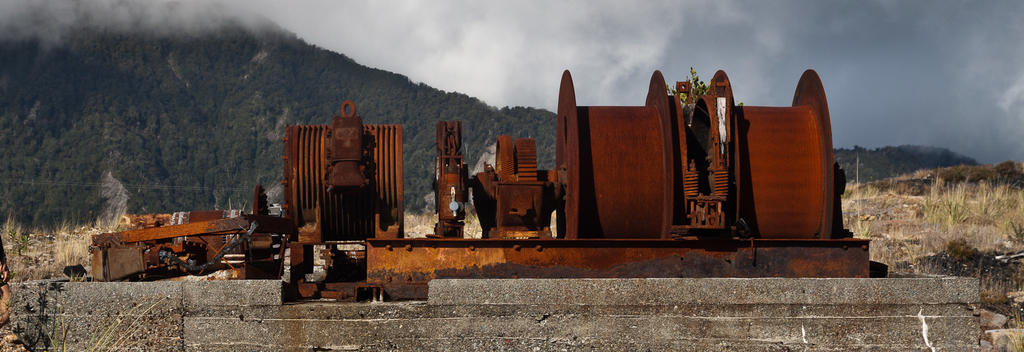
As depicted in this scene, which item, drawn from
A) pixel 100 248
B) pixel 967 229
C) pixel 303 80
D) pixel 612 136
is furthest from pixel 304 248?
pixel 303 80

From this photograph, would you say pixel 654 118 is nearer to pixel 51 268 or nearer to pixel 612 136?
pixel 612 136

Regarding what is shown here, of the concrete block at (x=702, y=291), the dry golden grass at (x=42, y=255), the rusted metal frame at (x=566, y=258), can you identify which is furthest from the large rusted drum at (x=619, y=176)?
the dry golden grass at (x=42, y=255)

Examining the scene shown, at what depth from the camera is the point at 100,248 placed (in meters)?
7.56

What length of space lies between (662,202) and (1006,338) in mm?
4131

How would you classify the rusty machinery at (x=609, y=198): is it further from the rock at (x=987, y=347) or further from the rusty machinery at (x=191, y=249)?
the rock at (x=987, y=347)

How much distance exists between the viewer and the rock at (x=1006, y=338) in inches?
297

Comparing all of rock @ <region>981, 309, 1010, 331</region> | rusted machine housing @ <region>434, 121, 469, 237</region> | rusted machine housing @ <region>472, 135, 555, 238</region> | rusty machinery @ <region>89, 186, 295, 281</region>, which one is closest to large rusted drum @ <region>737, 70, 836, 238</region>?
rusted machine housing @ <region>472, 135, 555, 238</region>

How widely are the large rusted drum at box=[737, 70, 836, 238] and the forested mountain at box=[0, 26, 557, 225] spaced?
4422 cm

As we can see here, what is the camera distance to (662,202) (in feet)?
24.7

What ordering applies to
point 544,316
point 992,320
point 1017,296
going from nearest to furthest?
point 544,316
point 992,320
point 1017,296

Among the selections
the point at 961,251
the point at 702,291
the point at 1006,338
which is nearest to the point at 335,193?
the point at 702,291

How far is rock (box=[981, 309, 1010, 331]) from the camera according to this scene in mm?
9062

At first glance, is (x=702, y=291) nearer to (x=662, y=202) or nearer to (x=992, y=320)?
(x=662, y=202)

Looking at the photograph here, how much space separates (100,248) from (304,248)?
1935mm
